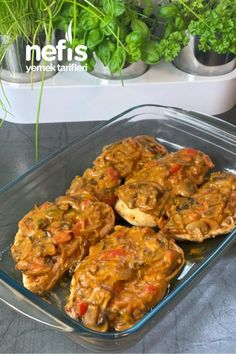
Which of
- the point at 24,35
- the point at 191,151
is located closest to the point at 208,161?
the point at 191,151

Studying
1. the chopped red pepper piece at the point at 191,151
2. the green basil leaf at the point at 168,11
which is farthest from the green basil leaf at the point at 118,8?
the chopped red pepper piece at the point at 191,151

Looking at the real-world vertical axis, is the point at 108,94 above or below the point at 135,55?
below

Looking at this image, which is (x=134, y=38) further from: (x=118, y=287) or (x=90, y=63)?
(x=118, y=287)

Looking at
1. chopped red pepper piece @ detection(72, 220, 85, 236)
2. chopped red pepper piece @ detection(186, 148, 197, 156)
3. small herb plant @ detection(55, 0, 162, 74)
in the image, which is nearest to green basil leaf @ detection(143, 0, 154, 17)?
small herb plant @ detection(55, 0, 162, 74)

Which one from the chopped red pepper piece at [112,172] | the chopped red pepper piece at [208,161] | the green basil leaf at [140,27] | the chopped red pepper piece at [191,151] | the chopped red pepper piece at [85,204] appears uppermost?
the green basil leaf at [140,27]

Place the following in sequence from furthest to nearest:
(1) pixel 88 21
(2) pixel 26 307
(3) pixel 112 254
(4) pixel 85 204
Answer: (1) pixel 88 21, (4) pixel 85 204, (3) pixel 112 254, (2) pixel 26 307

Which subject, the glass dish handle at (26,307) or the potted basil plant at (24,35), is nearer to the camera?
the glass dish handle at (26,307)

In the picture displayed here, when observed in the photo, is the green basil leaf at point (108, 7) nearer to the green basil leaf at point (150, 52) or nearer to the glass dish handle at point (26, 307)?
the green basil leaf at point (150, 52)
